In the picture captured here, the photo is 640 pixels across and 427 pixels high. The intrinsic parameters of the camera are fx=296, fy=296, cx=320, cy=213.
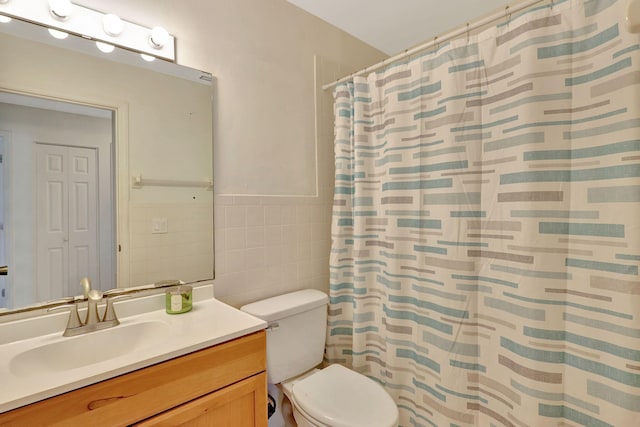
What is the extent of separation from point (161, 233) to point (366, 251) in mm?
984

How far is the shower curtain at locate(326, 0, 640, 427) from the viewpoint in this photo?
875 millimetres

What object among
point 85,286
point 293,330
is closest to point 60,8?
point 85,286

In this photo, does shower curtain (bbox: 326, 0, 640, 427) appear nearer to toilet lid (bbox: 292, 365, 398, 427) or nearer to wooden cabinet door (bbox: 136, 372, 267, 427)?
toilet lid (bbox: 292, 365, 398, 427)

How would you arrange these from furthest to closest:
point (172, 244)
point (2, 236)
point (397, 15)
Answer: point (397, 15), point (172, 244), point (2, 236)

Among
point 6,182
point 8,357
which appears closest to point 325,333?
point 8,357

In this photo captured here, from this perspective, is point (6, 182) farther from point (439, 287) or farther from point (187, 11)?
point (439, 287)

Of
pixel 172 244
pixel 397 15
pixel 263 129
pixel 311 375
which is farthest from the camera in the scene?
pixel 397 15

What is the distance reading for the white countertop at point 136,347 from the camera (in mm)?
674

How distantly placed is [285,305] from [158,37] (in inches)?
49.4

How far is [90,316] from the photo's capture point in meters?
1.01

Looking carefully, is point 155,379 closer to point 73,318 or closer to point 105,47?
point 73,318

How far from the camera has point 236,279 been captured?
1.41 meters

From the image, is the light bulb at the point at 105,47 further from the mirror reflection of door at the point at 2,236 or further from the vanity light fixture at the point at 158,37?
the mirror reflection of door at the point at 2,236

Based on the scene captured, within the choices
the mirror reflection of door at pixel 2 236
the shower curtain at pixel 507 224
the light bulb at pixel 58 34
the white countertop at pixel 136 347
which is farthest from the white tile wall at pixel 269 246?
the light bulb at pixel 58 34
